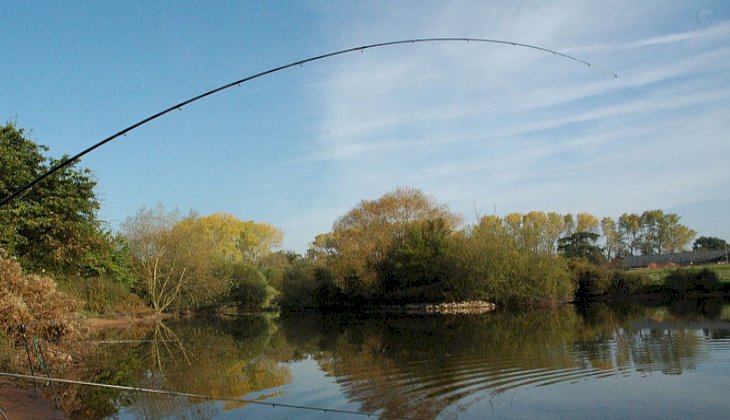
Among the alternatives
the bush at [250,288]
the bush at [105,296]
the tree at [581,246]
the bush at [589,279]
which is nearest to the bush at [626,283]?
the bush at [589,279]

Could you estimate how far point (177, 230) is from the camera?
45.5m

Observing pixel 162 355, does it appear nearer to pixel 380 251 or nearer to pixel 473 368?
pixel 473 368

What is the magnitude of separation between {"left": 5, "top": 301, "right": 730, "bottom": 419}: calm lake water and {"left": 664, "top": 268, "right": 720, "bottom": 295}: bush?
30.4m

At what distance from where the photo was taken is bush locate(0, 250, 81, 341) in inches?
567

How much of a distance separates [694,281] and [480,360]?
42.7m

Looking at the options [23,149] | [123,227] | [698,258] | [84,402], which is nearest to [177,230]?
[123,227]

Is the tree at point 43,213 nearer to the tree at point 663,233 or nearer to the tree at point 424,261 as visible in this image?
the tree at point 424,261

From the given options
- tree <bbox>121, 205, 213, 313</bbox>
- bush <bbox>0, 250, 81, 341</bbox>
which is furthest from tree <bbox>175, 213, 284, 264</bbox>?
bush <bbox>0, 250, 81, 341</bbox>

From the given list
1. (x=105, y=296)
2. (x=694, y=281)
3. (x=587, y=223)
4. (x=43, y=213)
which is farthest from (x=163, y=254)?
(x=587, y=223)

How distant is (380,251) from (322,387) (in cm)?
3527

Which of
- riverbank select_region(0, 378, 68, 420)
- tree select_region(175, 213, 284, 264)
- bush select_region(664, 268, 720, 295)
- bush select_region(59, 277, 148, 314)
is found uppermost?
tree select_region(175, 213, 284, 264)

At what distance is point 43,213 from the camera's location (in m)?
21.6

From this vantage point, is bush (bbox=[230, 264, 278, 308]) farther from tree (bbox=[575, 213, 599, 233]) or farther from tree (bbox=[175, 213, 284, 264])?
tree (bbox=[575, 213, 599, 233])

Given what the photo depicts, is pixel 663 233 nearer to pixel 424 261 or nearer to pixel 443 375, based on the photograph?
pixel 424 261
